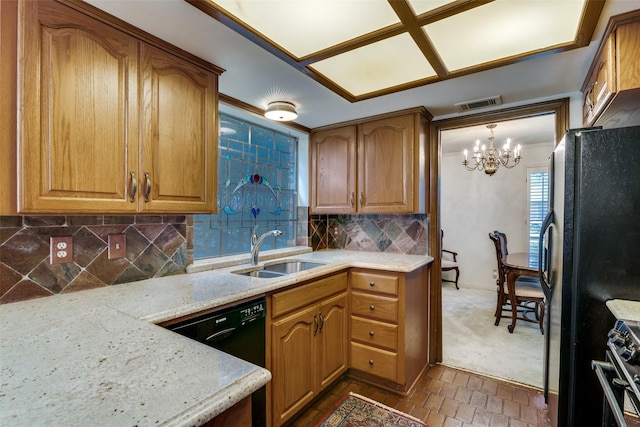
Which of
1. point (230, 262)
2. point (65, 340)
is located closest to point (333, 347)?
point (230, 262)

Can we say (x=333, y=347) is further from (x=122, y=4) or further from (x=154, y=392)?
(x=122, y=4)

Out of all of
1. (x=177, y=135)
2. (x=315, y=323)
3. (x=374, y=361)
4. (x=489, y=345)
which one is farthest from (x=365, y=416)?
(x=177, y=135)

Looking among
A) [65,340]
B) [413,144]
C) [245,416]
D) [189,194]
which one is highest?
[413,144]

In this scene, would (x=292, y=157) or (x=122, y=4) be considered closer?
(x=122, y=4)

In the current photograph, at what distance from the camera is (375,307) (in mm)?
→ 2285

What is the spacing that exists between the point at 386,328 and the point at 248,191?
1.51 m

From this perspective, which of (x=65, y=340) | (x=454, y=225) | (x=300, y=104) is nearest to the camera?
(x=65, y=340)

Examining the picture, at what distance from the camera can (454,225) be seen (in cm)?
524

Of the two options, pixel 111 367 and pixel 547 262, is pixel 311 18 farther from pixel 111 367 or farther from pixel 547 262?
pixel 547 262

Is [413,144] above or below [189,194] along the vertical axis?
above

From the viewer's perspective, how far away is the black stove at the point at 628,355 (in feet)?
3.04

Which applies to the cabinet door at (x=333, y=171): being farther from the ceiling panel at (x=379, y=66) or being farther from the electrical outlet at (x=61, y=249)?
the electrical outlet at (x=61, y=249)

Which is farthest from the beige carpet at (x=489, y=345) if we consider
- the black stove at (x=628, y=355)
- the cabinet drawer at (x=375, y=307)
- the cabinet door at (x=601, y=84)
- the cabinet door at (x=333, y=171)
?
the cabinet door at (x=601, y=84)

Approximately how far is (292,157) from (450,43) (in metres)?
1.84
